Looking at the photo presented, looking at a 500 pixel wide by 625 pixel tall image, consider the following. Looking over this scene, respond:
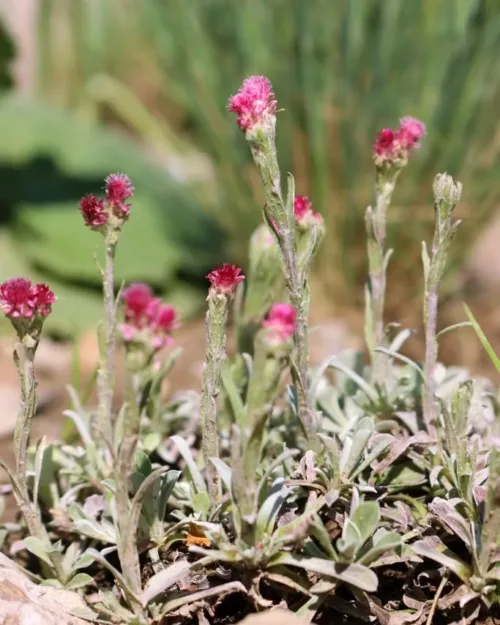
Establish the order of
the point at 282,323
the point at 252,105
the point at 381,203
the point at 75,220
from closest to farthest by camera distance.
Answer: the point at 282,323 → the point at 252,105 → the point at 381,203 → the point at 75,220

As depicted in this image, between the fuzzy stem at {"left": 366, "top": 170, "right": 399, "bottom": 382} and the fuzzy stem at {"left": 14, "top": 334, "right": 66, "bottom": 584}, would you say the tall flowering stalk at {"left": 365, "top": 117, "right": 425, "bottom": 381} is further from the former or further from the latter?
the fuzzy stem at {"left": 14, "top": 334, "right": 66, "bottom": 584}

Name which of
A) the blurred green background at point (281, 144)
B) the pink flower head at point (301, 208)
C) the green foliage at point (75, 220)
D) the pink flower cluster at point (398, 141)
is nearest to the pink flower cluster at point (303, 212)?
the pink flower head at point (301, 208)

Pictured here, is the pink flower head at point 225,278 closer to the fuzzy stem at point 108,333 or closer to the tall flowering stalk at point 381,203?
the fuzzy stem at point 108,333

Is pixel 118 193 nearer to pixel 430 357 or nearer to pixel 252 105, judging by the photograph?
pixel 252 105

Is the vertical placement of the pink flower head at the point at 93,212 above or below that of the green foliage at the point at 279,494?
above

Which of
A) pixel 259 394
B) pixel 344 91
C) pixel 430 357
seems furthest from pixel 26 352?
pixel 344 91

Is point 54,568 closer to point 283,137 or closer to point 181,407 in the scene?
point 181,407

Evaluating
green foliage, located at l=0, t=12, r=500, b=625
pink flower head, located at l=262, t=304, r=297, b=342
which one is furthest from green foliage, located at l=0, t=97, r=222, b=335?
pink flower head, located at l=262, t=304, r=297, b=342
